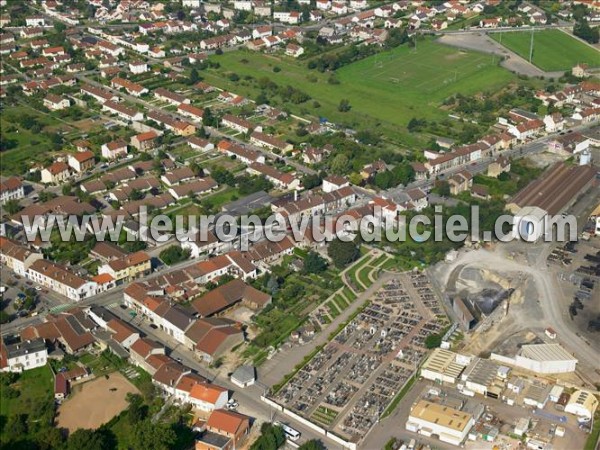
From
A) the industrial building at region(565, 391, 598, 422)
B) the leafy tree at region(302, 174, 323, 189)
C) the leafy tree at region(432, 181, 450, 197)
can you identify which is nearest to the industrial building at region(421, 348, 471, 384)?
the industrial building at region(565, 391, 598, 422)

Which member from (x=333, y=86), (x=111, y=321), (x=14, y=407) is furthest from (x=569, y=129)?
(x=14, y=407)

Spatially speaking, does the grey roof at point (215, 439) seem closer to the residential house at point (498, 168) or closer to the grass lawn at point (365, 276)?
the grass lawn at point (365, 276)

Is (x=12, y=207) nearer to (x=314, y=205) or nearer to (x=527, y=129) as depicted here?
(x=314, y=205)

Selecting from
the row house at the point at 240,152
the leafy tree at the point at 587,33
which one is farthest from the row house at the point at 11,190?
the leafy tree at the point at 587,33

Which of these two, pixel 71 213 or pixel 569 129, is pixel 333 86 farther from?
pixel 71 213

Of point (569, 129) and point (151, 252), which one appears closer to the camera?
point (151, 252)

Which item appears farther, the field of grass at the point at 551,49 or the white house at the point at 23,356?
the field of grass at the point at 551,49

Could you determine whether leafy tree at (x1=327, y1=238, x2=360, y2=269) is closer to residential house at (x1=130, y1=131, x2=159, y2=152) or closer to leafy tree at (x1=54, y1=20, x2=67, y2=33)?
residential house at (x1=130, y1=131, x2=159, y2=152)
